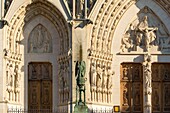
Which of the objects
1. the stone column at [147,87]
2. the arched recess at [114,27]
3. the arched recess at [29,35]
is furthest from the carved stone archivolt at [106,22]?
the stone column at [147,87]

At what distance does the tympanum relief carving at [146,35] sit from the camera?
27.7 m

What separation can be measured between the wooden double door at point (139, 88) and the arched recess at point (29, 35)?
2.41 m

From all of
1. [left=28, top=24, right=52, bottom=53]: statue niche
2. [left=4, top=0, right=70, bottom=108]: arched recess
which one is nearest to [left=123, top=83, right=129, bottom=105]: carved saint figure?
[left=4, top=0, right=70, bottom=108]: arched recess

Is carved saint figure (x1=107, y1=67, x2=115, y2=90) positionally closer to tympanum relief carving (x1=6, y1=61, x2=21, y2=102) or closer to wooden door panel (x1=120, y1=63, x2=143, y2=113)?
wooden door panel (x1=120, y1=63, x2=143, y2=113)

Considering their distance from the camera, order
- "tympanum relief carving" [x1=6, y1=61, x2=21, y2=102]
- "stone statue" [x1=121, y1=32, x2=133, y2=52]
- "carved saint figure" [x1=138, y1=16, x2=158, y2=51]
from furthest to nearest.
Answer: "stone statue" [x1=121, y1=32, x2=133, y2=52], "carved saint figure" [x1=138, y1=16, x2=158, y2=51], "tympanum relief carving" [x1=6, y1=61, x2=21, y2=102]

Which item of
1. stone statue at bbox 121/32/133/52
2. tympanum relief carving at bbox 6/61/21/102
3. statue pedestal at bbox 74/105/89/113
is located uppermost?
stone statue at bbox 121/32/133/52

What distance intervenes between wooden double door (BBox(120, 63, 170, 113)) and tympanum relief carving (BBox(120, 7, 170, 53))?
2.15 feet

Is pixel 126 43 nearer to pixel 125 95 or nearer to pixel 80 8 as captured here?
pixel 125 95

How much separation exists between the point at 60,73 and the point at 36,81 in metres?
1.03

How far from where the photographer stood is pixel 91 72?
2673 centimetres

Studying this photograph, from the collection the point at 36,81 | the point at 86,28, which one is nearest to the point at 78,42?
the point at 86,28

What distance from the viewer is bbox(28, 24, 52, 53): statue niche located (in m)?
27.5

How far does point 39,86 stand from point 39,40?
176cm

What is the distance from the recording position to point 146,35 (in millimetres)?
27656
